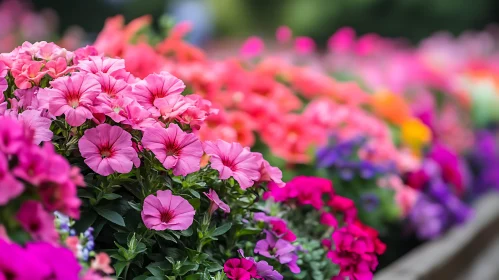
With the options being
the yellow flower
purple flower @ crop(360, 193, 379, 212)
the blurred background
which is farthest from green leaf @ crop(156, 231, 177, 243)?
the blurred background

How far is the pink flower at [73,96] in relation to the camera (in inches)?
51.8

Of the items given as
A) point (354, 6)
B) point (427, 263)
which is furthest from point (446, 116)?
point (354, 6)

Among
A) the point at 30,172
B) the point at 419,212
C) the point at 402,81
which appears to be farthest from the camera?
the point at 402,81

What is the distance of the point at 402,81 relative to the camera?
549cm

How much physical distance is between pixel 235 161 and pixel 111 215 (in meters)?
0.30

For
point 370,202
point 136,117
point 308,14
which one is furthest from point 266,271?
point 308,14

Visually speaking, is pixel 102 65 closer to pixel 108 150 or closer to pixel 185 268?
pixel 108 150

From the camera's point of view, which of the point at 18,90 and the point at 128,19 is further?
the point at 128,19

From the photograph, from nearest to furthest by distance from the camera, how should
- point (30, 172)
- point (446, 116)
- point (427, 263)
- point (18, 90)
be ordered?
point (30, 172) < point (18, 90) < point (427, 263) < point (446, 116)

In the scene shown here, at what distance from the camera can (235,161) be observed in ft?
4.88

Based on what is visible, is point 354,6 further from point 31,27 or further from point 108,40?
point 108,40

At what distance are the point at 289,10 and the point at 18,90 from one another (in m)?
11.8

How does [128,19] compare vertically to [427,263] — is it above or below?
below

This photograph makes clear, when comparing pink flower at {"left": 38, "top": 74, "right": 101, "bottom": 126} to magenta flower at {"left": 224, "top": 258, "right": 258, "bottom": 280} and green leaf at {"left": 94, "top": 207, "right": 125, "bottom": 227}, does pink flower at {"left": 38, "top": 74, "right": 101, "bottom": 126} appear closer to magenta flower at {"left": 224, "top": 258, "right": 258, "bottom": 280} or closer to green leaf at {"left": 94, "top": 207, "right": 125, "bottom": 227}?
green leaf at {"left": 94, "top": 207, "right": 125, "bottom": 227}
